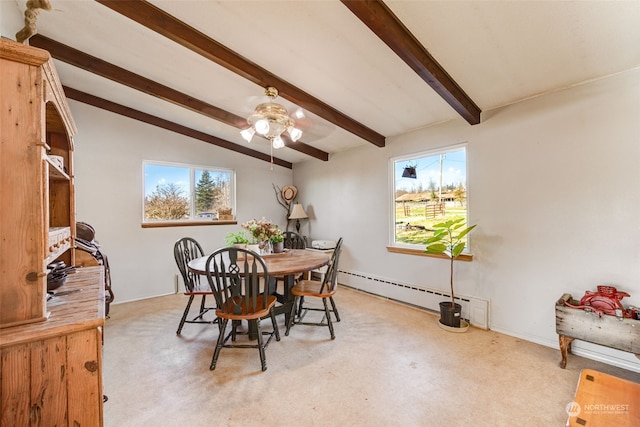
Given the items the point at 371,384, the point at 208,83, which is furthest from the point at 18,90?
the point at 371,384

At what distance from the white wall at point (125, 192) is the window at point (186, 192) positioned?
0.14 m

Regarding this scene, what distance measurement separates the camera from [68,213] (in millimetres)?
1982

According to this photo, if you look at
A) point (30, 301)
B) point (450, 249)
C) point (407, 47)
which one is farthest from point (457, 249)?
point (30, 301)

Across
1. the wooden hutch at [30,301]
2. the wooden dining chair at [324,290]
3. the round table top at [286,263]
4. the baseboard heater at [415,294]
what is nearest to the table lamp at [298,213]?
the baseboard heater at [415,294]

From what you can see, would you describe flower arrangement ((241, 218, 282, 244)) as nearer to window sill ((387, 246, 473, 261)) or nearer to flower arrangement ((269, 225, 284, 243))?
flower arrangement ((269, 225, 284, 243))

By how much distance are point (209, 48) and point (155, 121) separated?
2.37 meters

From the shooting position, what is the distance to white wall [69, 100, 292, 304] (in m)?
3.54

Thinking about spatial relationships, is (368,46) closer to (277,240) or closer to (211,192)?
(277,240)

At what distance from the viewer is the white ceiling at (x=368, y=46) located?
5.60 ft

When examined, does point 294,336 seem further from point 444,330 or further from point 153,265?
point 153,265

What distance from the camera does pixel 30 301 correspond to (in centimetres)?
98

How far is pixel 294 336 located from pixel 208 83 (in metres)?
2.77

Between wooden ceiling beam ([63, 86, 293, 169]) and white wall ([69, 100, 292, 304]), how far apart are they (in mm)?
86

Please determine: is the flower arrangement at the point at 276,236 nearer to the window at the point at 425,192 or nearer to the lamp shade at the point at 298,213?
the window at the point at 425,192
